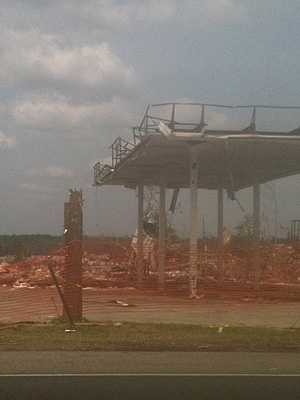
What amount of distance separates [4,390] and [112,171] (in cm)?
2590

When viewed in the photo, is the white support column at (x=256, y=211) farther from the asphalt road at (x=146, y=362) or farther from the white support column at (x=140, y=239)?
the asphalt road at (x=146, y=362)

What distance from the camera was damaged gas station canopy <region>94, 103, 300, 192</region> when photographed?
27.9 meters

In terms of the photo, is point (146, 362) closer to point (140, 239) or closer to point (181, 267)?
point (140, 239)

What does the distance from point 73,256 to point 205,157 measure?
41.9 feet

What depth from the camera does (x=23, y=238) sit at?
86.6m

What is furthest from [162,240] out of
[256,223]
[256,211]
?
[256,211]

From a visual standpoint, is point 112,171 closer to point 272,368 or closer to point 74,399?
point 272,368

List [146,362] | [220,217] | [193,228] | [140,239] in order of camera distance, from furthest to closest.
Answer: [140,239], [220,217], [193,228], [146,362]

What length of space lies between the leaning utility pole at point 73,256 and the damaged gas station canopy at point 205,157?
24.0 feet

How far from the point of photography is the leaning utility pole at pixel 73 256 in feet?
67.4

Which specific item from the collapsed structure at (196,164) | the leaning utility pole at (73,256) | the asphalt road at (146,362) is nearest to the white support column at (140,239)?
the collapsed structure at (196,164)

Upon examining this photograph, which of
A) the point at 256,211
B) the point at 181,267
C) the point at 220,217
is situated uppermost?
the point at 256,211

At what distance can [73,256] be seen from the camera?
2058 centimetres

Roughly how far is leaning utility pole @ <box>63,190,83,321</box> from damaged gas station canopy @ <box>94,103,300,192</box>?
24.0 feet
